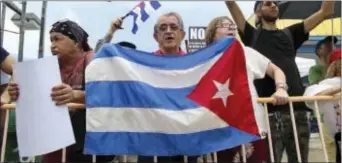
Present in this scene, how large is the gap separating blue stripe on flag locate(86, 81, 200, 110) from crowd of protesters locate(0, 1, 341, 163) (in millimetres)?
94

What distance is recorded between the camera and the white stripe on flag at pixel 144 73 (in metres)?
2.87

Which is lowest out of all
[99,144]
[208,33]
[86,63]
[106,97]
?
[99,144]

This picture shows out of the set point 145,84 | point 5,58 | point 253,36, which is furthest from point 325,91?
point 5,58

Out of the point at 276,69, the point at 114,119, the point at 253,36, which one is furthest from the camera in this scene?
the point at 253,36

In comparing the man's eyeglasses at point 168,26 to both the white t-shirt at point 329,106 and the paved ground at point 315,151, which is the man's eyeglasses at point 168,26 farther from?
the paved ground at point 315,151

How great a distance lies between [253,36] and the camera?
11.9 ft

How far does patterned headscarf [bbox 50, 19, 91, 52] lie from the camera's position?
9.61 feet

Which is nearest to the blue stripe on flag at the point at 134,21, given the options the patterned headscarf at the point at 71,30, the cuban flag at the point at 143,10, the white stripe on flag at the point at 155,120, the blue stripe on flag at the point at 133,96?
the cuban flag at the point at 143,10

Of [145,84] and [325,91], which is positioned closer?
[145,84]

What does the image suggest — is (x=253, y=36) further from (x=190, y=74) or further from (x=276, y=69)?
(x=190, y=74)

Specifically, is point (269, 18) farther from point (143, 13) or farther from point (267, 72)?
point (143, 13)

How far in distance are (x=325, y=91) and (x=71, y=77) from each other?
1.69m

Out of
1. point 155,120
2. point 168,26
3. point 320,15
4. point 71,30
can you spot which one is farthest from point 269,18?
point 71,30

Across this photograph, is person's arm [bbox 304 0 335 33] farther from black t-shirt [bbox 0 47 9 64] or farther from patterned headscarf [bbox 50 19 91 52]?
black t-shirt [bbox 0 47 9 64]
